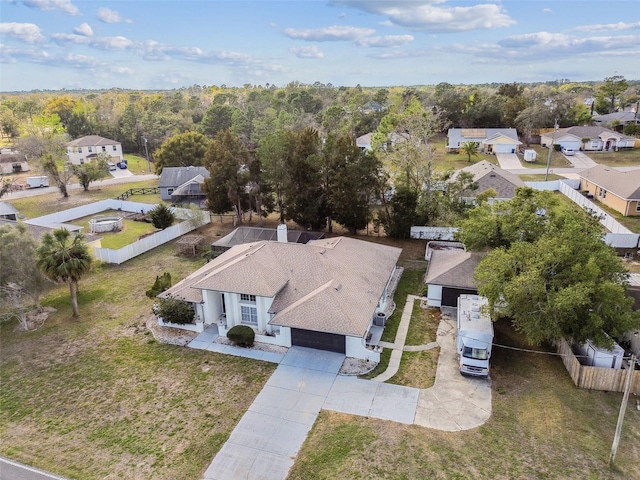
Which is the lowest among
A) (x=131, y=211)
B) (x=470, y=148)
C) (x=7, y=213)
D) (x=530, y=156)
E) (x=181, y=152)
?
(x=131, y=211)

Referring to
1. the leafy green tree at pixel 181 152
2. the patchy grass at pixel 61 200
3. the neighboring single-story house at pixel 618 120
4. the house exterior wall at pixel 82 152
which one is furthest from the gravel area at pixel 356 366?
the neighboring single-story house at pixel 618 120

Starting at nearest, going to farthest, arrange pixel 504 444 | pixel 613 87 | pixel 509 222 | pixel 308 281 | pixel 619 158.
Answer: pixel 504 444
pixel 509 222
pixel 308 281
pixel 619 158
pixel 613 87

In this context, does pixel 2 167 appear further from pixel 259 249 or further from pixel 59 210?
pixel 259 249

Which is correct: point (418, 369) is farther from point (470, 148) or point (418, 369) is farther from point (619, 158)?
point (619, 158)

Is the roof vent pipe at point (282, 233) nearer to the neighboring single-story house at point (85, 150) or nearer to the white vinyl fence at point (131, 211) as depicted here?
the white vinyl fence at point (131, 211)

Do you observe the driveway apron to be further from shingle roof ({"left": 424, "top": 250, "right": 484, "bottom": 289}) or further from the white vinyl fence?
the white vinyl fence

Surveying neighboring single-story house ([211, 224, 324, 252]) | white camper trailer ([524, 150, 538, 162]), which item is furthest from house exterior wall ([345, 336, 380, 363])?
white camper trailer ([524, 150, 538, 162])

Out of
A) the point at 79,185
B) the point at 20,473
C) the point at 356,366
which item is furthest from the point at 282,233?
the point at 79,185
